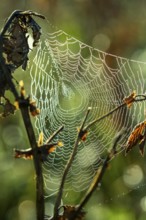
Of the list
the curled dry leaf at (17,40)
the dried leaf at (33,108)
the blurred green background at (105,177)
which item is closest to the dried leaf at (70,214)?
the dried leaf at (33,108)

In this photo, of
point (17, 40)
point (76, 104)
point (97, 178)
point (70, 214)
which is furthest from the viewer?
point (76, 104)

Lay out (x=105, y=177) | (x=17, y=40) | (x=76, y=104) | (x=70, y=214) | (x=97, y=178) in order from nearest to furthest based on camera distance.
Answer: (x=97, y=178) < (x=70, y=214) < (x=17, y=40) < (x=76, y=104) < (x=105, y=177)

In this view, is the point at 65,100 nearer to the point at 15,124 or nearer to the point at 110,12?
the point at 15,124

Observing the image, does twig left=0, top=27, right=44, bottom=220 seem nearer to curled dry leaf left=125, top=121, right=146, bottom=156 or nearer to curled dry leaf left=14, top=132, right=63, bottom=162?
curled dry leaf left=14, top=132, right=63, bottom=162

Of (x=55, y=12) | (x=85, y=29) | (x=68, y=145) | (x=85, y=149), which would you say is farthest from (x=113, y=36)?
(x=68, y=145)

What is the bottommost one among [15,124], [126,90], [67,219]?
[15,124]

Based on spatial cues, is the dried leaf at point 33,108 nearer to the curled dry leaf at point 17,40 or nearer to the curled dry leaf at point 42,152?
the curled dry leaf at point 42,152

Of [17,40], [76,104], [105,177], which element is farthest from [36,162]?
[105,177]

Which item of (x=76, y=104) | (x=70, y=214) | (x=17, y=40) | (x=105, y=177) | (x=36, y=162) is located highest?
(x=17, y=40)

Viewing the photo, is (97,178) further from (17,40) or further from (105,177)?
(105,177)

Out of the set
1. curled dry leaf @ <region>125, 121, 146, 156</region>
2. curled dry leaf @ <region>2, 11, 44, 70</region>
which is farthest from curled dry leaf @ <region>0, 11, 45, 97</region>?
curled dry leaf @ <region>125, 121, 146, 156</region>

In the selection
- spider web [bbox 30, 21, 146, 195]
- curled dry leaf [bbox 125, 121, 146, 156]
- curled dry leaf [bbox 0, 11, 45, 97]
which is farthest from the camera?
spider web [bbox 30, 21, 146, 195]
